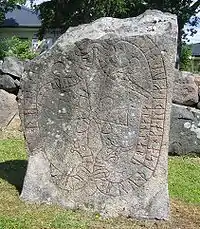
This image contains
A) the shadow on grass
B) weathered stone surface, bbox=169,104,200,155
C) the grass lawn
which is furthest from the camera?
weathered stone surface, bbox=169,104,200,155

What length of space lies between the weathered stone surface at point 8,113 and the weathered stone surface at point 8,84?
1.19ft

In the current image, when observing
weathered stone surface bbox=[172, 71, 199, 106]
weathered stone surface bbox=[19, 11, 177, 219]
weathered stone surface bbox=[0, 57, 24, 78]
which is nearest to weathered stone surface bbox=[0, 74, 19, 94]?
weathered stone surface bbox=[0, 57, 24, 78]

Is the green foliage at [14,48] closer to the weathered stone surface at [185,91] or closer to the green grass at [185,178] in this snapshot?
the weathered stone surface at [185,91]

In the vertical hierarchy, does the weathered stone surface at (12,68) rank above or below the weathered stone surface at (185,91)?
above

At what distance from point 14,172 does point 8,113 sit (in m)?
4.33

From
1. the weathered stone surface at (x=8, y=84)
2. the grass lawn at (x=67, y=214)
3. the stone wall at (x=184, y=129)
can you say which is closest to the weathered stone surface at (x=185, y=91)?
the stone wall at (x=184, y=129)

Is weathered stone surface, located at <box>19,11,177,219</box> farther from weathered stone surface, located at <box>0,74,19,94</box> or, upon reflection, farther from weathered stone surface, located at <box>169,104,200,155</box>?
weathered stone surface, located at <box>0,74,19,94</box>

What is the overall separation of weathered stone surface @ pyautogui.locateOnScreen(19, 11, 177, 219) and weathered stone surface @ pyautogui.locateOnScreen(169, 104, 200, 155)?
4.22 metres

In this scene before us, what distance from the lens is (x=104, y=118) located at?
602cm

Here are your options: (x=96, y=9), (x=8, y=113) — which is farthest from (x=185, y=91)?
(x=96, y=9)

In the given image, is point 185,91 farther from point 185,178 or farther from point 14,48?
point 14,48

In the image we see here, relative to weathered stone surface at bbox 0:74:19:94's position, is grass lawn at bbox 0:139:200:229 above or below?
below

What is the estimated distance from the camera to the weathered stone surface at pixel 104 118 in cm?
589

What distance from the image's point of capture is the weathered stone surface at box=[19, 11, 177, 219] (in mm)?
5887
